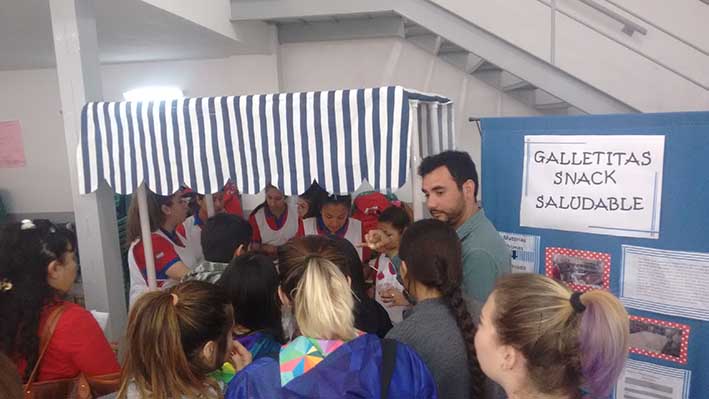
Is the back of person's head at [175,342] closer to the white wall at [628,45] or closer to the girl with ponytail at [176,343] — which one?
the girl with ponytail at [176,343]

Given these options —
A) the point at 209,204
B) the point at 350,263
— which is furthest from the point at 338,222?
the point at 350,263

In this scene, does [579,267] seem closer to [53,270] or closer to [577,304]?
[577,304]

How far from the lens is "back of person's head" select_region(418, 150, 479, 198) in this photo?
2123mm

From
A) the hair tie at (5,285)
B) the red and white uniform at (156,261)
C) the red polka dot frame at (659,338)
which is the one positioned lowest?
the red polka dot frame at (659,338)

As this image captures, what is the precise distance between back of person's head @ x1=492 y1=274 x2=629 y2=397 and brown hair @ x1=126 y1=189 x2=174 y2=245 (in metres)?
2.43

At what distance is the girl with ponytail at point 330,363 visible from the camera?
4.05ft

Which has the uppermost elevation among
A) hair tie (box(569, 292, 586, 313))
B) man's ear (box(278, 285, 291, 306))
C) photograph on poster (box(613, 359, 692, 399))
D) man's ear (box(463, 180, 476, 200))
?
man's ear (box(463, 180, 476, 200))

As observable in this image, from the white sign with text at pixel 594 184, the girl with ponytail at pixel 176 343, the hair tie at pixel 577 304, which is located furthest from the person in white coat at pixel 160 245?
the hair tie at pixel 577 304

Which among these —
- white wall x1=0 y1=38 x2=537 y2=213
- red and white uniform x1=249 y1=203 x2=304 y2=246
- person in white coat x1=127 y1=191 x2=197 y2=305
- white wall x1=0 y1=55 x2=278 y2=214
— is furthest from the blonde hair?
white wall x1=0 y1=55 x2=278 y2=214

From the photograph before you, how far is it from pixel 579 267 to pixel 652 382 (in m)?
0.55

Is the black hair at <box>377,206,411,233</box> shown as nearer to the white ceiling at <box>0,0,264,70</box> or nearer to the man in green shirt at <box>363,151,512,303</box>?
the man in green shirt at <box>363,151,512,303</box>

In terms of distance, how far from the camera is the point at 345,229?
3496mm

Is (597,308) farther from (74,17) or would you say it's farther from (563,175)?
(74,17)

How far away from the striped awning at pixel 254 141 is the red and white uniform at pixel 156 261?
49cm
